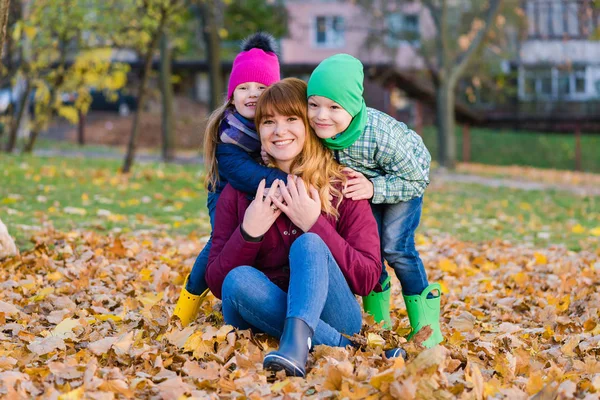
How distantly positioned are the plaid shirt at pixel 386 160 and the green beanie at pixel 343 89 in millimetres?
99

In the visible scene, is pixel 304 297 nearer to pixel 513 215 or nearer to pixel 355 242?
pixel 355 242

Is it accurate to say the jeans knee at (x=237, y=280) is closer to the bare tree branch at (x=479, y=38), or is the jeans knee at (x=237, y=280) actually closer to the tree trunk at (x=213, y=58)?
the tree trunk at (x=213, y=58)

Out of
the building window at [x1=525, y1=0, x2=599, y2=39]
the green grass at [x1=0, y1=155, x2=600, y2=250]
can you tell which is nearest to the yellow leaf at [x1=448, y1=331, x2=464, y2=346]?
the green grass at [x1=0, y1=155, x2=600, y2=250]

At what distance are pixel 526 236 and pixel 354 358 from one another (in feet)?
20.9

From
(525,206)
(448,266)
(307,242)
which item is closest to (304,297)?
(307,242)

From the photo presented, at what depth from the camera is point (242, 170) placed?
412cm

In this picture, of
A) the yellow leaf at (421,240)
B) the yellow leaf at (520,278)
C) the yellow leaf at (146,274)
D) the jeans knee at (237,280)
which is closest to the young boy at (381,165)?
the jeans knee at (237,280)

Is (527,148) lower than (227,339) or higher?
lower

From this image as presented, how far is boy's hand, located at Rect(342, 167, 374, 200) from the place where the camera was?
13.2 ft

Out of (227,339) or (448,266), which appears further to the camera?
(448,266)

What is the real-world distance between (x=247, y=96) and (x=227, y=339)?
1314 mm

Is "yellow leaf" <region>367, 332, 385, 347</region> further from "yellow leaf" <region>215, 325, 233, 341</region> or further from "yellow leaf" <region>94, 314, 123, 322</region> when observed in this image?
"yellow leaf" <region>94, 314, 123, 322</region>

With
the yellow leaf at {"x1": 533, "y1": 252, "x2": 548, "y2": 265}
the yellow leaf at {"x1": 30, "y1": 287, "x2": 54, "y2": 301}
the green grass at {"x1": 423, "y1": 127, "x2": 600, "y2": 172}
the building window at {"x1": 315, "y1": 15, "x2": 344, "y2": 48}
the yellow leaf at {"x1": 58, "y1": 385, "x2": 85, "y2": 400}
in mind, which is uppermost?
the building window at {"x1": 315, "y1": 15, "x2": 344, "y2": 48}

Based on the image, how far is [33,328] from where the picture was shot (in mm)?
4504
